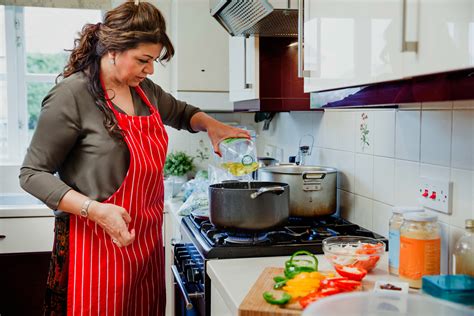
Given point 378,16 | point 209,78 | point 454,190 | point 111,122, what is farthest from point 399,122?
point 209,78

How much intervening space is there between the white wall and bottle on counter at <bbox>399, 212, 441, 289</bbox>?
13 centimetres

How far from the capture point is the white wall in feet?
4.47

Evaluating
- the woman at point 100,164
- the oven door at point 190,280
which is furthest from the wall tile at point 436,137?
the woman at point 100,164

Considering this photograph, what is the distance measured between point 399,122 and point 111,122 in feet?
2.95

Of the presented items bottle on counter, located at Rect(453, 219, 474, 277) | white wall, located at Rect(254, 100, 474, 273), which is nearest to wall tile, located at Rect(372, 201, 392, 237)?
white wall, located at Rect(254, 100, 474, 273)

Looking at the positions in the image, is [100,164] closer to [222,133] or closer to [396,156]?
[222,133]

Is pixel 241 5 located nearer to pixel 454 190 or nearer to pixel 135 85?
pixel 135 85

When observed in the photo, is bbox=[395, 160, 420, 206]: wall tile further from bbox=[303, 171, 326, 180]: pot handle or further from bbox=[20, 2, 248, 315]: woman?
bbox=[20, 2, 248, 315]: woman

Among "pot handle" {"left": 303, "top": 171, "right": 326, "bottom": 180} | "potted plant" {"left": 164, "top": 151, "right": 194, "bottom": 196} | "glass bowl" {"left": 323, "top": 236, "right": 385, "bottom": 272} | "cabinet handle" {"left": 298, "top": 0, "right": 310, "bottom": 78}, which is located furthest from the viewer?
"potted plant" {"left": 164, "top": 151, "right": 194, "bottom": 196}

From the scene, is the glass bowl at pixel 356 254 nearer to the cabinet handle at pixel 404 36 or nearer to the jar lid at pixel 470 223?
the jar lid at pixel 470 223

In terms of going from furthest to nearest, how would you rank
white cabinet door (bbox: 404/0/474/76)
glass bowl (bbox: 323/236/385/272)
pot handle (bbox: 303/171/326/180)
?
pot handle (bbox: 303/171/326/180), glass bowl (bbox: 323/236/385/272), white cabinet door (bbox: 404/0/474/76)

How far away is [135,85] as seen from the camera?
1869 mm

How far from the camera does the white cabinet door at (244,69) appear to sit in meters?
2.34

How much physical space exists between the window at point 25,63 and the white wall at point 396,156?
76.8 inches
